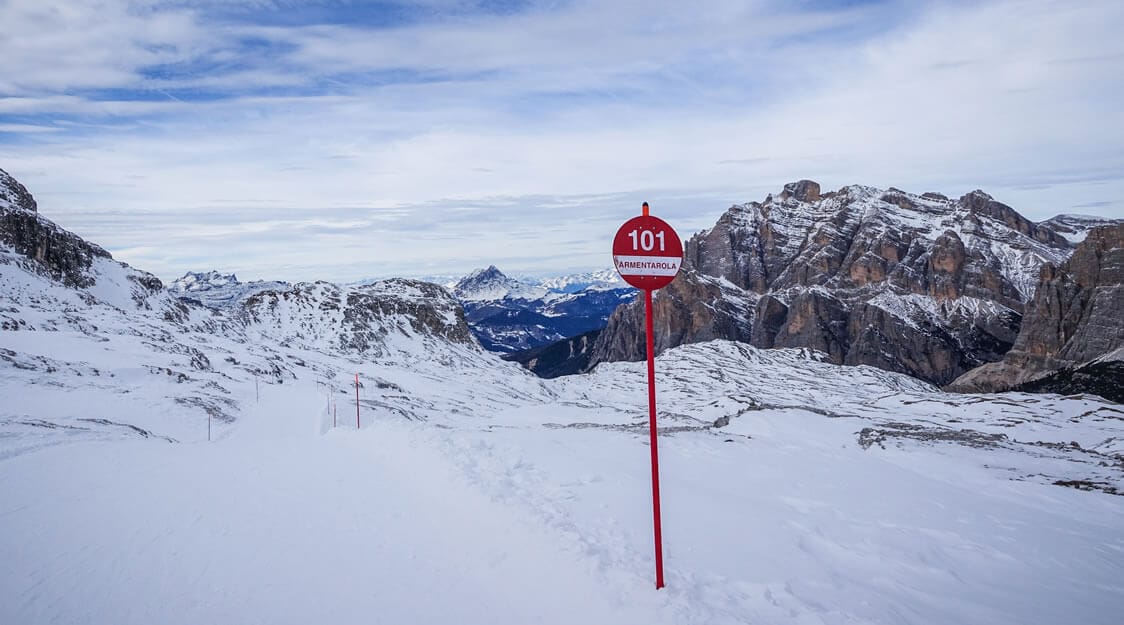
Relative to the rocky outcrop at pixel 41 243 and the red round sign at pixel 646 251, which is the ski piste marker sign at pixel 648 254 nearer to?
the red round sign at pixel 646 251

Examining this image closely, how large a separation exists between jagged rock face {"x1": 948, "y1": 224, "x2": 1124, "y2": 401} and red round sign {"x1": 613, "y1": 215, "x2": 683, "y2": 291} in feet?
576

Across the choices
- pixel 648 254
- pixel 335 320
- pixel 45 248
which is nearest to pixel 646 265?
pixel 648 254

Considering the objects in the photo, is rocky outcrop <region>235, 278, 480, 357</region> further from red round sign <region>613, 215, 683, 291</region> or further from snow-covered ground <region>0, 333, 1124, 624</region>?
red round sign <region>613, 215, 683, 291</region>

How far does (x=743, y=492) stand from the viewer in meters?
15.6

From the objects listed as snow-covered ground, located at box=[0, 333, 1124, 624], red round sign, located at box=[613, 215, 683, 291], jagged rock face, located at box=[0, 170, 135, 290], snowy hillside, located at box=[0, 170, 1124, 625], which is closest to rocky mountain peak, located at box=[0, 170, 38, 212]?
jagged rock face, located at box=[0, 170, 135, 290]

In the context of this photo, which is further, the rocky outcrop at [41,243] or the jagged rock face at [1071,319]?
the jagged rock face at [1071,319]

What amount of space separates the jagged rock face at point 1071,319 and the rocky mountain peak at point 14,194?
765 feet

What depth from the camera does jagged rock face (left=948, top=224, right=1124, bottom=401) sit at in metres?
154

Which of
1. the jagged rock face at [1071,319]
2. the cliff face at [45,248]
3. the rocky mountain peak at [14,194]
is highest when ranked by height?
the rocky mountain peak at [14,194]

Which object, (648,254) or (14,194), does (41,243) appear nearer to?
(14,194)

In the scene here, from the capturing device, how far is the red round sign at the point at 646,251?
9.27 metres

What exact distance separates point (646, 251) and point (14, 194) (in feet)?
582

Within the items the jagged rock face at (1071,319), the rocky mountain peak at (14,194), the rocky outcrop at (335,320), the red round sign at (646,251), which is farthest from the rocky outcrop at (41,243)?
the jagged rock face at (1071,319)

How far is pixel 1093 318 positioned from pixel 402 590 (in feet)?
686
